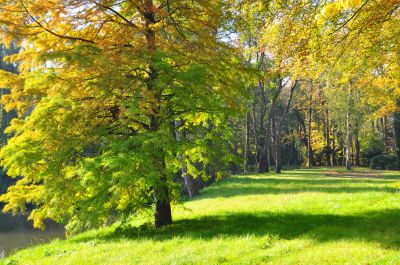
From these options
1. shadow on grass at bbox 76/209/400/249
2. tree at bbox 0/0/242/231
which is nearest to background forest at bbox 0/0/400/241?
tree at bbox 0/0/242/231

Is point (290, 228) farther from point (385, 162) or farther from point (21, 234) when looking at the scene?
point (385, 162)

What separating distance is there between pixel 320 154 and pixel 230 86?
54.4m

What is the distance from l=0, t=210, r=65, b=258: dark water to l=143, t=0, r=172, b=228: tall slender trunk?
13768 millimetres

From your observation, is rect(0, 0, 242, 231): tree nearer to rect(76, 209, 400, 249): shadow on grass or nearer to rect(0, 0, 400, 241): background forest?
rect(0, 0, 400, 241): background forest

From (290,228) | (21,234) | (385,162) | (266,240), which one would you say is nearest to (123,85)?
(266,240)

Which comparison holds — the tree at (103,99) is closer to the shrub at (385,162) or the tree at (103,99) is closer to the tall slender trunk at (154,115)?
the tall slender trunk at (154,115)

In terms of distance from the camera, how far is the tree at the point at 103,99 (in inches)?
364

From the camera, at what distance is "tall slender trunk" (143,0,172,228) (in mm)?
9867

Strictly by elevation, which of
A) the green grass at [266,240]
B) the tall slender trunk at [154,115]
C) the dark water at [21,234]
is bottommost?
the dark water at [21,234]

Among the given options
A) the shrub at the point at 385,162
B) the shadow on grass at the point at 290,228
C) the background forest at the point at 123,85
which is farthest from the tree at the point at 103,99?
the shrub at the point at 385,162

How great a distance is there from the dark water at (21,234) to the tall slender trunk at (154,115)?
13.8 metres

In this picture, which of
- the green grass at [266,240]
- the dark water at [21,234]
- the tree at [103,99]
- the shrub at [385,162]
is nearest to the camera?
the green grass at [266,240]

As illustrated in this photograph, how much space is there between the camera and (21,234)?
2941 centimetres

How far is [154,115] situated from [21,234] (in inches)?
960
